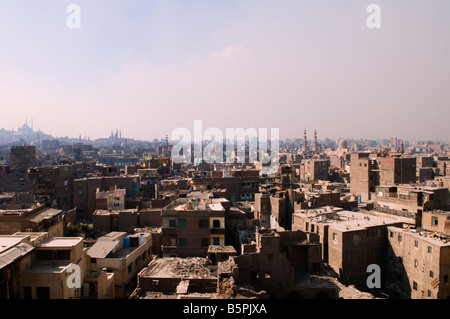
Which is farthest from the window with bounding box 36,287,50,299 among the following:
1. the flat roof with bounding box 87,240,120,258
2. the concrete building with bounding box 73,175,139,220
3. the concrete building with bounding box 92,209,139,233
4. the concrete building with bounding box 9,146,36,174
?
the concrete building with bounding box 9,146,36,174

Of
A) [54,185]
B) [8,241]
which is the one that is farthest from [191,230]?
[54,185]

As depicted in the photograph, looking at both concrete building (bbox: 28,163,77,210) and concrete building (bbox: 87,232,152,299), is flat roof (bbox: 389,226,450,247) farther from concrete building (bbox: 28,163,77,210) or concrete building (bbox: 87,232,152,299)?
concrete building (bbox: 28,163,77,210)

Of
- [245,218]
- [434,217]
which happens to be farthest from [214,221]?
[434,217]

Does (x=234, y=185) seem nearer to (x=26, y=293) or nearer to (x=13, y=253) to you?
(x=26, y=293)

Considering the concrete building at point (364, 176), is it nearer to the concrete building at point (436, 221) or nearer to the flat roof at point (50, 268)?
the concrete building at point (436, 221)

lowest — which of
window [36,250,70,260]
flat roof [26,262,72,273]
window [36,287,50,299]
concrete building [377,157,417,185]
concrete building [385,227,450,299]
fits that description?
concrete building [385,227,450,299]
